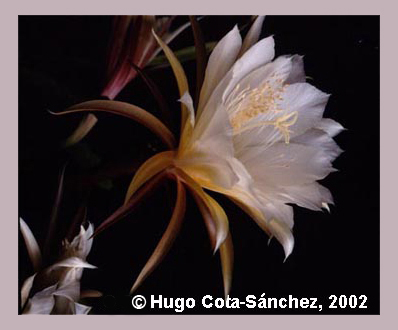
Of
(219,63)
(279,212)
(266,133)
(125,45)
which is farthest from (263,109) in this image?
(125,45)

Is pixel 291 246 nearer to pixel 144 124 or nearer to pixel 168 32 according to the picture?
pixel 144 124

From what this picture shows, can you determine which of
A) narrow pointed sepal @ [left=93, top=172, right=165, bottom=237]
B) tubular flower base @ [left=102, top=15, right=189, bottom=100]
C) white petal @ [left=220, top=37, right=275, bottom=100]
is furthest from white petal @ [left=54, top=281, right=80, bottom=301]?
white petal @ [left=220, top=37, right=275, bottom=100]

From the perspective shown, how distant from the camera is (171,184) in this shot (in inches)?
62.9

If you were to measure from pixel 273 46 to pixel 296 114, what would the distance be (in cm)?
19

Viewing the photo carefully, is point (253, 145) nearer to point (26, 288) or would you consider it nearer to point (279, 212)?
point (279, 212)

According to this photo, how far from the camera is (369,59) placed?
65.8 inches

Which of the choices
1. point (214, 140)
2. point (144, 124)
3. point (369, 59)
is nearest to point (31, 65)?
point (144, 124)

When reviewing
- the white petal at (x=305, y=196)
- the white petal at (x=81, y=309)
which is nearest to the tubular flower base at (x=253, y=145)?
the white petal at (x=305, y=196)

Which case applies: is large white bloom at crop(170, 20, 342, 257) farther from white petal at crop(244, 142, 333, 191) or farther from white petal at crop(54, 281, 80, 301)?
white petal at crop(54, 281, 80, 301)

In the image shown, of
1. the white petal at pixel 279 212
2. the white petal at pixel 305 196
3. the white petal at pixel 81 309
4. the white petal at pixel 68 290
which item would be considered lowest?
the white petal at pixel 81 309

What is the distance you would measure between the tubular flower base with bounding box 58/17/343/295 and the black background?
3cm

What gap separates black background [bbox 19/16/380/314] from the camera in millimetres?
1593

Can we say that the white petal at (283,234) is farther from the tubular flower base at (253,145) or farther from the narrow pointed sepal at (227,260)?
the narrow pointed sepal at (227,260)

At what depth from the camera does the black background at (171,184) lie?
1.59 meters
